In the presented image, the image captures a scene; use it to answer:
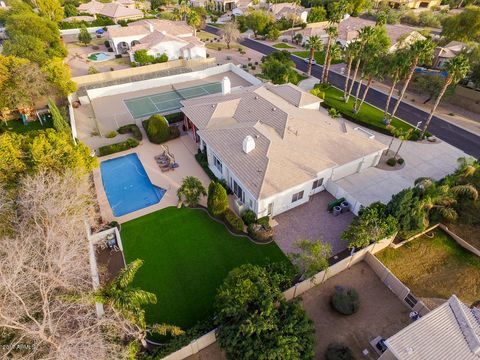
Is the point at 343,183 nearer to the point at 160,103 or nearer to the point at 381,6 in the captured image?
the point at 160,103

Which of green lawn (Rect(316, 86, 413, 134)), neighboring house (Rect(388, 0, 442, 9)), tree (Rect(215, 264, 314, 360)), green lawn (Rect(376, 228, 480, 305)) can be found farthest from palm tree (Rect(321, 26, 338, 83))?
neighboring house (Rect(388, 0, 442, 9))

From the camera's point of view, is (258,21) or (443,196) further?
(258,21)

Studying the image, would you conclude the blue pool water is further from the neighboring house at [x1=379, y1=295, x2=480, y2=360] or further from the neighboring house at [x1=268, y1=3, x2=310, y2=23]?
the neighboring house at [x1=268, y1=3, x2=310, y2=23]

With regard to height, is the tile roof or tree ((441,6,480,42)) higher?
tree ((441,6,480,42))

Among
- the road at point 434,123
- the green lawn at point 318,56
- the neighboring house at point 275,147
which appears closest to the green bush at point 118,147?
the neighboring house at point 275,147

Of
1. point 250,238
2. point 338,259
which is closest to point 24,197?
point 250,238

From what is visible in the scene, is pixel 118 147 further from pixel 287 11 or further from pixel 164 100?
pixel 287 11

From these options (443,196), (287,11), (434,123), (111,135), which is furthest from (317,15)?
(443,196)
